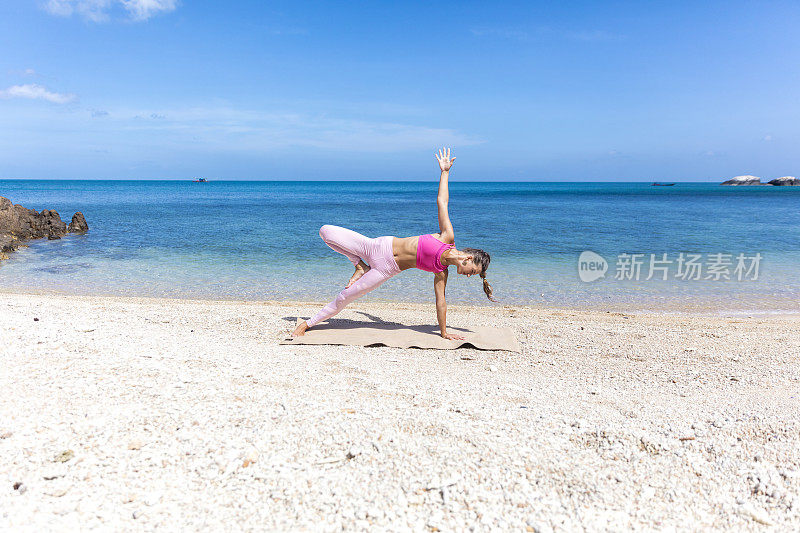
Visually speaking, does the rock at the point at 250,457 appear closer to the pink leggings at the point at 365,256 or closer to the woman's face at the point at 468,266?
the pink leggings at the point at 365,256

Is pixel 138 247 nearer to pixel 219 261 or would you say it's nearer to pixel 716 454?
pixel 219 261

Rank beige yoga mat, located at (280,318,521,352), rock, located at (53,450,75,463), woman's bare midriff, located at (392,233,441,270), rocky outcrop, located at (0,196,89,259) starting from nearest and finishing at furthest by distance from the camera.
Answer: rock, located at (53,450,75,463)
woman's bare midriff, located at (392,233,441,270)
beige yoga mat, located at (280,318,521,352)
rocky outcrop, located at (0,196,89,259)

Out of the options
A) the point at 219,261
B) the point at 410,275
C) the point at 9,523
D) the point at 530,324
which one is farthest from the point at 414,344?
the point at 219,261

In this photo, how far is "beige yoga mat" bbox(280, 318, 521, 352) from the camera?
7004 mm

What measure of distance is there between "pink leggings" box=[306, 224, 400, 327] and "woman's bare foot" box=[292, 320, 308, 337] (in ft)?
1.43

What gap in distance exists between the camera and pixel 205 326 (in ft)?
26.2

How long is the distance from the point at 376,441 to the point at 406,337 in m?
3.76

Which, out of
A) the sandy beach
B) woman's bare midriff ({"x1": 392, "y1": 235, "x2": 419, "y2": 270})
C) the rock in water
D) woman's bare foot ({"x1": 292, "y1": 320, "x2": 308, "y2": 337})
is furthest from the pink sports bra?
the rock in water

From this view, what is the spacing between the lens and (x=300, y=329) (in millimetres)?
7293

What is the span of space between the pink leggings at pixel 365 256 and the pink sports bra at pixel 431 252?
1.32ft

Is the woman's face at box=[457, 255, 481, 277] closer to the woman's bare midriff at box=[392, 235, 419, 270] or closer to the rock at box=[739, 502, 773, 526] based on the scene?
the woman's bare midriff at box=[392, 235, 419, 270]

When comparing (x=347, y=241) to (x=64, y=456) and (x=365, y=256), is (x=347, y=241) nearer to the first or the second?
(x=365, y=256)

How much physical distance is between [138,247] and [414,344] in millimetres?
16687

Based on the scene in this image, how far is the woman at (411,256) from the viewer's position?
6.63 meters
